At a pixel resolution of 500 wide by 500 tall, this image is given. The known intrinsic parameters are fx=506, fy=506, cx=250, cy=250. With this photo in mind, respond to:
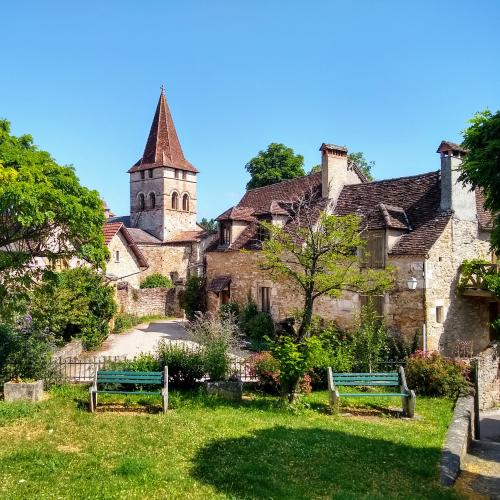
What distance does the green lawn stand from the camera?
23.7ft

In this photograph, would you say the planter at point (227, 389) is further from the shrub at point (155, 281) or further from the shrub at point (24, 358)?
the shrub at point (155, 281)

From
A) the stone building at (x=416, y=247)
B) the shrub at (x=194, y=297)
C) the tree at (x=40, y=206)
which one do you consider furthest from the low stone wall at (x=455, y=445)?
the shrub at (x=194, y=297)

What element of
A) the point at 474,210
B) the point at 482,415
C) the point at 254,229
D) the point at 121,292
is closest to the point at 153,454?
the point at 482,415

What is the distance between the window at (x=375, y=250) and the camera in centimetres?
1883

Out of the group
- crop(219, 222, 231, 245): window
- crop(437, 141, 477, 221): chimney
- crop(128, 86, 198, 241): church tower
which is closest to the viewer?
crop(437, 141, 477, 221): chimney

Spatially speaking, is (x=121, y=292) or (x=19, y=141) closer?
(x=19, y=141)

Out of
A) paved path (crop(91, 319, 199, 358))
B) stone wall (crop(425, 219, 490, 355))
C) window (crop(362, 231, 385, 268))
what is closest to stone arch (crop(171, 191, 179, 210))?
paved path (crop(91, 319, 199, 358))

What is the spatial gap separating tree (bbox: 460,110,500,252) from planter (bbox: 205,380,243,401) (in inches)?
284

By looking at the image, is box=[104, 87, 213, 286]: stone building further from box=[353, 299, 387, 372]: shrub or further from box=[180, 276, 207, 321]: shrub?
box=[353, 299, 387, 372]: shrub

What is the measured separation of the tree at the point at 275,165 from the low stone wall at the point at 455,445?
30.2m

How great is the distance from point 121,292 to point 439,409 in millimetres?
21868

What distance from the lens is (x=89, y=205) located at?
12.0 metres

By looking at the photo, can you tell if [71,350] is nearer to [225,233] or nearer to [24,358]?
[24,358]

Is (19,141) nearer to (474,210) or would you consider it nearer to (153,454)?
(153,454)
